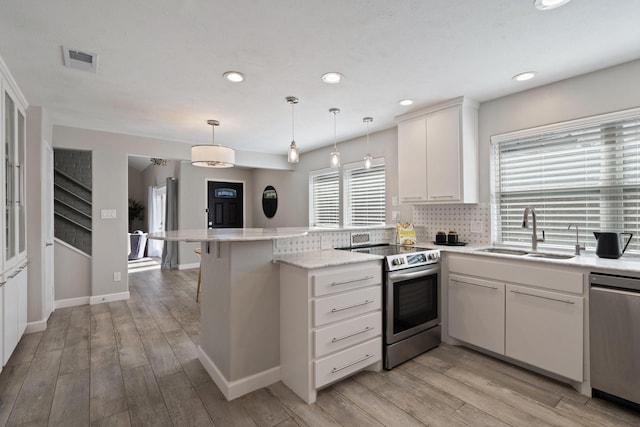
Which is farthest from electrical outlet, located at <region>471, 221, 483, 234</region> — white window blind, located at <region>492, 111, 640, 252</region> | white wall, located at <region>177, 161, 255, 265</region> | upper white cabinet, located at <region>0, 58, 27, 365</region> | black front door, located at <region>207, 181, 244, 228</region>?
black front door, located at <region>207, 181, 244, 228</region>

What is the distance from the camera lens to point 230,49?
6.89 ft

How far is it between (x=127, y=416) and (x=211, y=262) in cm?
104

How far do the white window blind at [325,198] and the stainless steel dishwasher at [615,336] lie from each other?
137 inches

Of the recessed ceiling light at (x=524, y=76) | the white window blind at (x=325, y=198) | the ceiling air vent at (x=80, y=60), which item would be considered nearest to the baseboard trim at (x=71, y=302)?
the ceiling air vent at (x=80, y=60)

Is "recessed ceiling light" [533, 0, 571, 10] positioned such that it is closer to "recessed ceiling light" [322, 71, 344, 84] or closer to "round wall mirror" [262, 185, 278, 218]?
"recessed ceiling light" [322, 71, 344, 84]

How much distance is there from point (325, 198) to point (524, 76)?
3398mm

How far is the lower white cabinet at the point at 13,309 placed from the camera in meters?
2.38

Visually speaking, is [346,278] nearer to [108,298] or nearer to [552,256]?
[552,256]

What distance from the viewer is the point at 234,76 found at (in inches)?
98.7

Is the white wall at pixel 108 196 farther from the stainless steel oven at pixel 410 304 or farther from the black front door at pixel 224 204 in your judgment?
the stainless steel oven at pixel 410 304

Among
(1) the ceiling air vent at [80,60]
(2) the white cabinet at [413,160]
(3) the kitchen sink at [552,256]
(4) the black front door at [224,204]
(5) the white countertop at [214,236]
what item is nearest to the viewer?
(5) the white countertop at [214,236]

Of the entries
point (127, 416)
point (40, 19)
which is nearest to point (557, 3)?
point (40, 19)

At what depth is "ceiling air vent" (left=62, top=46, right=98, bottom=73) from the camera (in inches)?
84.0

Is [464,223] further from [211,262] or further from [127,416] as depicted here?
[127,416]
